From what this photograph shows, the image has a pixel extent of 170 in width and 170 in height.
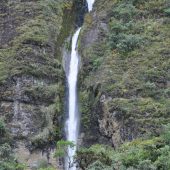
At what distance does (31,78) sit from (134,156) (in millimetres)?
10753

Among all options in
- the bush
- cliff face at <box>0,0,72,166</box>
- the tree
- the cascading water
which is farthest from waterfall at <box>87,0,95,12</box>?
the tree

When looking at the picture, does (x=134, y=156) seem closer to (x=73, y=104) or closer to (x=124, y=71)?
(x=73, y=104)

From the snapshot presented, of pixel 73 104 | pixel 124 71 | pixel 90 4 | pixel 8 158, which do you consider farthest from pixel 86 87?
pixel 90 4

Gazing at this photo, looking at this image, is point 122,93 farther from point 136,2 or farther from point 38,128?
point 136,2

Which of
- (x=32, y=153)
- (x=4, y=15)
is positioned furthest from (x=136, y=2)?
(x=32, y=153)

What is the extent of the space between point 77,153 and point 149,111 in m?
5.20

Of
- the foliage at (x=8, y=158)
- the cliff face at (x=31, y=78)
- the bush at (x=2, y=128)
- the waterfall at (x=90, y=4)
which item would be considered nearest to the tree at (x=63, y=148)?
the cliff face at (x=31, y=78)

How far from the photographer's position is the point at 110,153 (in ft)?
90.9

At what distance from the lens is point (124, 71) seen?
33781 millimetres

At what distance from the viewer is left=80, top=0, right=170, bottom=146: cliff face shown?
1191 inches

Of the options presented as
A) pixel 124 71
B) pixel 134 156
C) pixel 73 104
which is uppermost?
pixel 124 71

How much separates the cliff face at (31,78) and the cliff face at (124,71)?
184 cm

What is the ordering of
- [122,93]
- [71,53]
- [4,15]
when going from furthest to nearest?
[4,15], [71,53], [122,93]

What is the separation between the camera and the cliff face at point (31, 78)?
31594 mm
